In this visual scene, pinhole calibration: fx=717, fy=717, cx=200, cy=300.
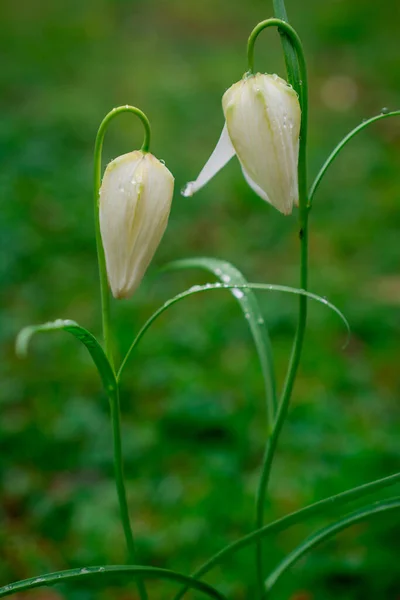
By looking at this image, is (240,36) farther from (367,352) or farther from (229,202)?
(367,352)

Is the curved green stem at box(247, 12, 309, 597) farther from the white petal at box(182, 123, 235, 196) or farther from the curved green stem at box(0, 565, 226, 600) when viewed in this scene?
the curved green stem at box(0, 565, 226, 600)

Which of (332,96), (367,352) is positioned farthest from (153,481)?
(332,96)

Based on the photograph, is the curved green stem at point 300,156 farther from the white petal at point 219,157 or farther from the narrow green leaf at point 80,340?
the narrow green leaf at point 80,340

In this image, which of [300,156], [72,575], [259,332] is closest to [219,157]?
[300,156]

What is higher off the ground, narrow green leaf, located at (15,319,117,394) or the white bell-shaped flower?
the white bell-shaped flower

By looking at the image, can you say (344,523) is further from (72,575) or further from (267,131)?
(267,131)

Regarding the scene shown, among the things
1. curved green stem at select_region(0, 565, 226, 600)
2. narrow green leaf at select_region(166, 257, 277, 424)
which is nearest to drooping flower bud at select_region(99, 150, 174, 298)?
narrow green leaf at select_region(166, 257, 277, 424)
